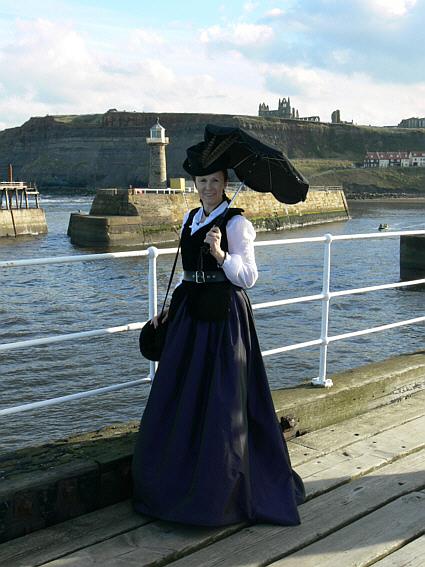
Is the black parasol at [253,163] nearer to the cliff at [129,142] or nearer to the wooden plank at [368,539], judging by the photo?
the wooden plank at [368,539]

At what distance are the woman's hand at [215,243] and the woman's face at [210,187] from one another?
196mm

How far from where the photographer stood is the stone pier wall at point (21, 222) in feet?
133

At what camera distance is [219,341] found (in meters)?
2.66

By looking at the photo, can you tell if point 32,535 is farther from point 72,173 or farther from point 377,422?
point 72,173

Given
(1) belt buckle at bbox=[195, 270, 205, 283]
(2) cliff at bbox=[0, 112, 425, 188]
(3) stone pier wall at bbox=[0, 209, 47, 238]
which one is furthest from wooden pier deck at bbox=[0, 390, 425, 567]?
(2) cliff at bbox=[0, 112, 425, 188]

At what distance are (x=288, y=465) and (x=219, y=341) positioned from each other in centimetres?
60

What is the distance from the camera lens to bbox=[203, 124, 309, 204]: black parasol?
2723 millimetres

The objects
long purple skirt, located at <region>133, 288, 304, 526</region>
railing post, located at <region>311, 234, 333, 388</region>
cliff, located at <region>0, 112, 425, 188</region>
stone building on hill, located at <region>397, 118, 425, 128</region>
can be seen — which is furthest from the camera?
stone building on hill, located at <region>397, 118, 425, 128</region>

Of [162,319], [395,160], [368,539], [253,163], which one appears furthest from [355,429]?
[395,160]

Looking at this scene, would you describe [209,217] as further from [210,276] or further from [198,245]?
[210,276]

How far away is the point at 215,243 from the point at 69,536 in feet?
3.97

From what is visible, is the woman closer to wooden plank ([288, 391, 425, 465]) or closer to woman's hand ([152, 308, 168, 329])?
woman's hand ([152, 308, 168, 329])

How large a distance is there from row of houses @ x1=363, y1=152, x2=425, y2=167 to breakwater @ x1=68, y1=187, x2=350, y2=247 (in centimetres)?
8207

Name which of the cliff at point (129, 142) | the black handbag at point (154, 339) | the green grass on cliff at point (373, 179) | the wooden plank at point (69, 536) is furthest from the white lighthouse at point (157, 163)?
the cliff at point (129, 142)
